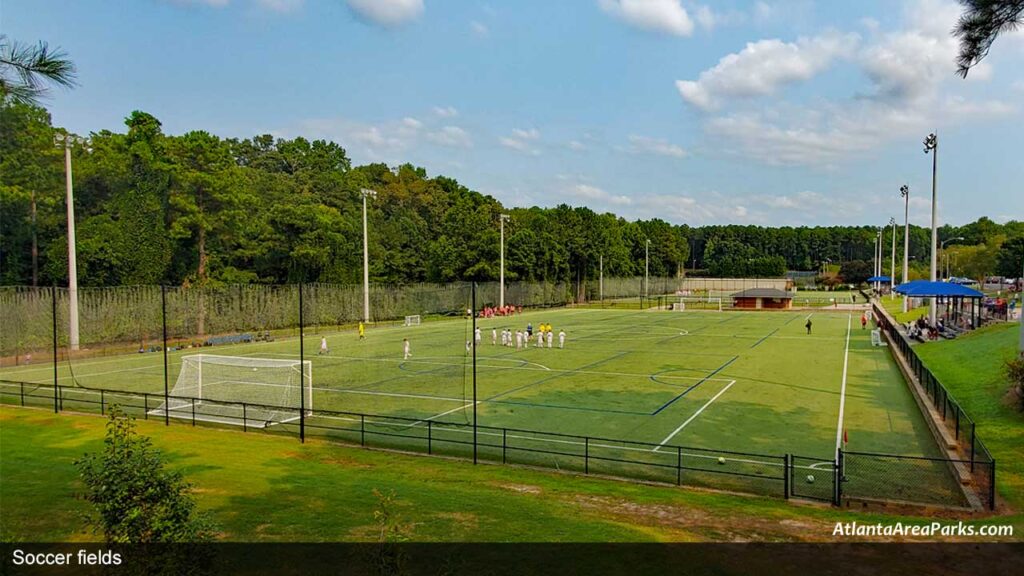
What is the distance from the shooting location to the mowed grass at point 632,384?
2008 cm

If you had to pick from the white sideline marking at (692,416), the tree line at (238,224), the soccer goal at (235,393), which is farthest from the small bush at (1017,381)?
the tree line at (238,224)

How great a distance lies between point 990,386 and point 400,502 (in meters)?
21.7

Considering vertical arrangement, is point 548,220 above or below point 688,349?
above

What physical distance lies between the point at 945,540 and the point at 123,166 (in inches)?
2522

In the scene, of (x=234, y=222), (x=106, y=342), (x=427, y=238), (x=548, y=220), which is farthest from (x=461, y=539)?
(x=548, y=220)

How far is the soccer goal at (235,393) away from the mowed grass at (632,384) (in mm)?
520

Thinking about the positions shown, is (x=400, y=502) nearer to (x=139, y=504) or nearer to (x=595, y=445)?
(x=139, y=504)

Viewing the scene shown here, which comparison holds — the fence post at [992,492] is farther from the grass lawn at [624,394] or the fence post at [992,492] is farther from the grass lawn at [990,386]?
the grass lawn at [624,394]

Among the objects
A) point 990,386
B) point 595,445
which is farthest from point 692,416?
point 990,386

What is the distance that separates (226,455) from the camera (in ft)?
54.1

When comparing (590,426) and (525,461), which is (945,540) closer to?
(525,461)

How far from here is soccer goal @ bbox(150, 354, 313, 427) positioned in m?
21.2

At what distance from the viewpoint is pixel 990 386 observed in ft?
74.8

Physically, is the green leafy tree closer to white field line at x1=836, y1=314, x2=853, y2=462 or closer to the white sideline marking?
the white sideline marking
